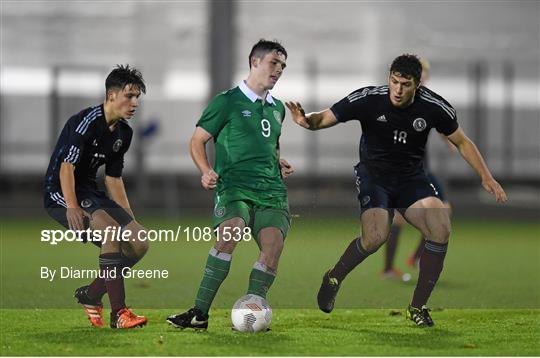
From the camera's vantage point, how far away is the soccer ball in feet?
20.5

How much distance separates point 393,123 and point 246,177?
3.27 feet

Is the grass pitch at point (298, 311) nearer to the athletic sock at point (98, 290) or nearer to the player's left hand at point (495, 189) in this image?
the athletic sock at point (98, 290)

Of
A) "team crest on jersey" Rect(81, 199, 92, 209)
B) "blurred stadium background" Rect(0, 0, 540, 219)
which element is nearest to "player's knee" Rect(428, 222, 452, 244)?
"team crest on jersey" Rect(81, 199, 92, 209)

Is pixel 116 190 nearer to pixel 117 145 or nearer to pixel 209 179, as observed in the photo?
pixel 117 145

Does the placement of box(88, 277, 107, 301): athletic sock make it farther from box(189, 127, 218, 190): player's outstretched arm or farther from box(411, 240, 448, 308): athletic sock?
box(411, 240, 448, 308): athletic sock

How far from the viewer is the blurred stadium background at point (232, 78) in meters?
17.2

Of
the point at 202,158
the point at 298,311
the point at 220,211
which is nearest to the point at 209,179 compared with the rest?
the point at 202,158

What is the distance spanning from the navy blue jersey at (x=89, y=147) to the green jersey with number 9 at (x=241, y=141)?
58cm

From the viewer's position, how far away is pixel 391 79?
6.38m

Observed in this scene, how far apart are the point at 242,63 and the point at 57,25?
136 inches

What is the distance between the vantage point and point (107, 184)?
6.61m

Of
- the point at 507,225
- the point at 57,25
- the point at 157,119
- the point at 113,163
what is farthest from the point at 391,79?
the point at 57,25

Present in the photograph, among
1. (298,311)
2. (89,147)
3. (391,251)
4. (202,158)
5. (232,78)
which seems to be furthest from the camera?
(232,78)

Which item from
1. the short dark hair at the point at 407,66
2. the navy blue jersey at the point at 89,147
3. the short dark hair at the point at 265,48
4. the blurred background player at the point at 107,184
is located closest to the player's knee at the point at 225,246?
the blurred background player at the point at 107,184
